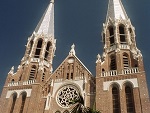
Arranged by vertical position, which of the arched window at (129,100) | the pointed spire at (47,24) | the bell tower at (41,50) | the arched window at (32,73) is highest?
the pointed spire at (47,24)

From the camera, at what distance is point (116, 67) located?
31188 millimetres

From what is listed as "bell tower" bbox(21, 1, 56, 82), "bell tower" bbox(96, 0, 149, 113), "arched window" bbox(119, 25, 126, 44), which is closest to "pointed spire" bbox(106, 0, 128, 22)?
"bell tower" bbox(96, 0, 149, 113)

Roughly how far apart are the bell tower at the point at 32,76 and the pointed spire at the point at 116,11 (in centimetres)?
975

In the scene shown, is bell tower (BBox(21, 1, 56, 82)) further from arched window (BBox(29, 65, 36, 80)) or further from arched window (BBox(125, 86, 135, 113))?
arched window (BBox(125, 86, 135, 113))

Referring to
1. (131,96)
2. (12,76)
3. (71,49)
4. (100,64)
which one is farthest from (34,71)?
(131,96)

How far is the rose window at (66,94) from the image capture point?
1174 inches

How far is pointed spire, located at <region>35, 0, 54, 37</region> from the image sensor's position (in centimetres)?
4132

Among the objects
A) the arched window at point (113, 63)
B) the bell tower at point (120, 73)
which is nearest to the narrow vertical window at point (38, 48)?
the bell tower at point (120, 73)

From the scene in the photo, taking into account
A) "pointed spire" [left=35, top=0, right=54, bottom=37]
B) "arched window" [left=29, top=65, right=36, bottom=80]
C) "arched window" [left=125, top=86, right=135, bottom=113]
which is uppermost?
"pointed spire" [left=35, top=0, right=54, bottom=37]

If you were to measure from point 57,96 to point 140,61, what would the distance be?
34.1 feet

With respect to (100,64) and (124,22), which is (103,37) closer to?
(124,22)

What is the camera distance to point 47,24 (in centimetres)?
4316

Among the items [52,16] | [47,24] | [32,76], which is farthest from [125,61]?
[52,16]

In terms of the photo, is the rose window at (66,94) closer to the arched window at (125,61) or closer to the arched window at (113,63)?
the arched window at (113,63)
